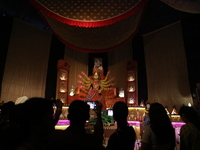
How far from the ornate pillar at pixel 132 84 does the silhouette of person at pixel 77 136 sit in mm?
6969

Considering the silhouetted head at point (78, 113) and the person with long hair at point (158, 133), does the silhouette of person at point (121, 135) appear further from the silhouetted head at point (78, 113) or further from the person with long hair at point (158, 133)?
the silhouetted head at point (78, 113)

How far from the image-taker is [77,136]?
0.88 m

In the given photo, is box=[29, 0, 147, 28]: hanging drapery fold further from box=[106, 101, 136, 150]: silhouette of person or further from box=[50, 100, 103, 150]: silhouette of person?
box=[50, 100, 103, 150]: silhouette of person

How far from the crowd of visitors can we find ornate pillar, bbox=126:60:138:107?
629cm

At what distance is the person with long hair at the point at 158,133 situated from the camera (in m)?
1.13

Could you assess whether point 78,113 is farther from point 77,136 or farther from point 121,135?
point 121,135

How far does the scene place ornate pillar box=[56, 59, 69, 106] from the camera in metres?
7.93

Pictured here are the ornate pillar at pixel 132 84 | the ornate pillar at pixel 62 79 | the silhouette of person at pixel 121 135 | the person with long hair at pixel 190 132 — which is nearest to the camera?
the silhouette of person at pixel 121 135

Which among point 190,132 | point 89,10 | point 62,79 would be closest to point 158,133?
point 190,132

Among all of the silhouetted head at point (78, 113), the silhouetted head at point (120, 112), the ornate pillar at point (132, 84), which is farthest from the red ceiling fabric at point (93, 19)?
the ornate pillar at point (132, 84)

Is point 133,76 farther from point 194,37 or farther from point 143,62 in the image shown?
point 194,37

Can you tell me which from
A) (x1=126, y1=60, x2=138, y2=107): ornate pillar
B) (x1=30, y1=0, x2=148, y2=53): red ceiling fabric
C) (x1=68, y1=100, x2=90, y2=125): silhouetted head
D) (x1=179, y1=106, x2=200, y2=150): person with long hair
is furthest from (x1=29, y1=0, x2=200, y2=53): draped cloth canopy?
(x1=126, y1=60, x2=138, y2=107): ornate pillar

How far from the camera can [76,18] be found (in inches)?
121

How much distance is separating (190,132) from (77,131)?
112cm
